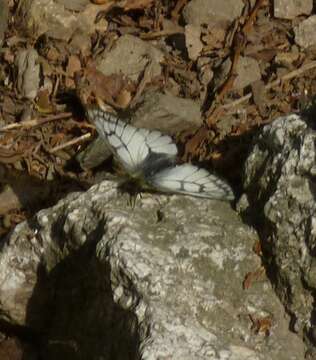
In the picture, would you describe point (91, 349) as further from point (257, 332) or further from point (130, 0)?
point (130, 0)

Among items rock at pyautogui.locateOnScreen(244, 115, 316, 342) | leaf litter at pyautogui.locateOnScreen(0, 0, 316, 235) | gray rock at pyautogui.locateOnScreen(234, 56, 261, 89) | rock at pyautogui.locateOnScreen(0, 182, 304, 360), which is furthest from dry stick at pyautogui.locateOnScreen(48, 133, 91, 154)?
rock at pyautogui.locateOnScreen(244, 115, 316, 342)

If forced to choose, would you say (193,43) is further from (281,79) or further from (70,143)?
(70,143)

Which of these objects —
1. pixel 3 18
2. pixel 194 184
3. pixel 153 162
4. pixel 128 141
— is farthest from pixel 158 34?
pixel 194 184

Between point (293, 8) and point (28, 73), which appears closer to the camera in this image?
point (293, 8)

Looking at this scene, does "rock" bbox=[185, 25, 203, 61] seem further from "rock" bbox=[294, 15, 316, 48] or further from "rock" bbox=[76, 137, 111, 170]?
"rock" bbox=[76, 137, 111, 170]

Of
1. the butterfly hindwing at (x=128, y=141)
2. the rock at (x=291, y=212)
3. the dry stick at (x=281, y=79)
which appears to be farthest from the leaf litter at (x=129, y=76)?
the rock at (x=291, y=212)
